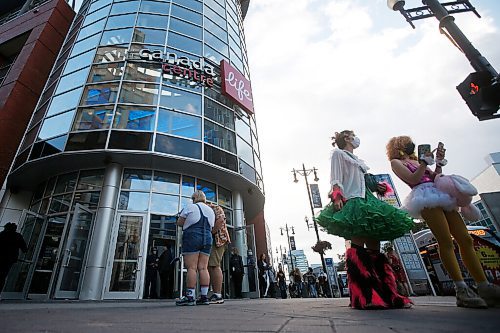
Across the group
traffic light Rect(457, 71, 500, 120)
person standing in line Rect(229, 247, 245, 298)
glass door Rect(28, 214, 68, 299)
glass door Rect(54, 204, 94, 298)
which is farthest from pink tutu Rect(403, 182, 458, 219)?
glass door Rect(28, 214, 68, 299)

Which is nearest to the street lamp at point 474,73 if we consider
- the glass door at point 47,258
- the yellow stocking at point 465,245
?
the yellow stocking at point 465,245

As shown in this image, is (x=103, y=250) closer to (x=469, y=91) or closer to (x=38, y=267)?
(x=38, y=267)

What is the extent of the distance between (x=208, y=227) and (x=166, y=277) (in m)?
4.84

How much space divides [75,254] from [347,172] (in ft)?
26.6

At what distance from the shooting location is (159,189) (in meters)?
9.50

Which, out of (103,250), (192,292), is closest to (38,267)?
(103,250)

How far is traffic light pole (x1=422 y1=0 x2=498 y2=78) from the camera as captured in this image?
385 centimetres

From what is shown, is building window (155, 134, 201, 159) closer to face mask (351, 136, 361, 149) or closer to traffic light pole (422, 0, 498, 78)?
face mask (351, 136, 361, 149)

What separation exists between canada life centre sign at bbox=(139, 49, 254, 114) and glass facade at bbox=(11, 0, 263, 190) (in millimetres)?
183

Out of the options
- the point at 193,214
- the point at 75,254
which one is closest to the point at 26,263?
the point at 75,254

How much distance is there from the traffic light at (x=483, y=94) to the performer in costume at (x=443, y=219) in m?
1.80

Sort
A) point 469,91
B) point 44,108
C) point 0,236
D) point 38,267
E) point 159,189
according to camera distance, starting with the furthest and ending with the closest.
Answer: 1. point 44,108
2. point 159,189
3. point 38,267
4. point 0,236
5. point 469,91

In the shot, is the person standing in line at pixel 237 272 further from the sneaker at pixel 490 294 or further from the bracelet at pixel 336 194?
the sneaker at pixel 490 294

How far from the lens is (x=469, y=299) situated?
2035 mm
